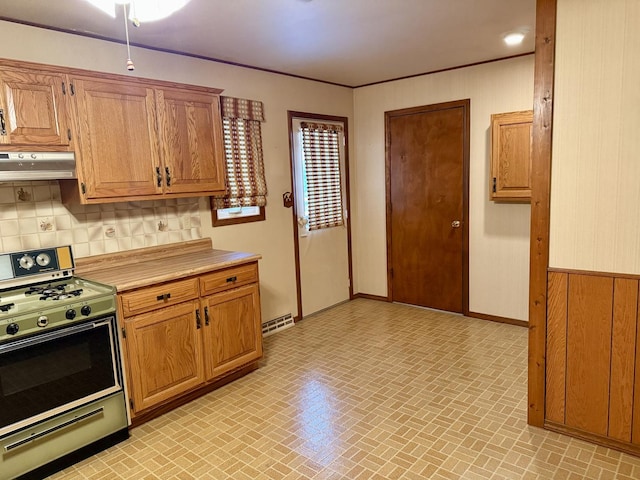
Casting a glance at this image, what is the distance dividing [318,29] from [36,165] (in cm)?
194

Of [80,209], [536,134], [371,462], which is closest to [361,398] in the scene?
[371,462]

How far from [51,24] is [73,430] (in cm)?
236

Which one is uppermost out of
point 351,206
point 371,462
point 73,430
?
point 351,206

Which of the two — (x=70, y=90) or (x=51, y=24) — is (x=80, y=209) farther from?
(x=51, y=24)

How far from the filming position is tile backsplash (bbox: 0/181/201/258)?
2607 millimetres

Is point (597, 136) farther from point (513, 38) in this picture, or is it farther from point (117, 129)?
point (117, 129)

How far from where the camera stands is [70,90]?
98.1 inches

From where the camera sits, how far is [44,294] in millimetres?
2381

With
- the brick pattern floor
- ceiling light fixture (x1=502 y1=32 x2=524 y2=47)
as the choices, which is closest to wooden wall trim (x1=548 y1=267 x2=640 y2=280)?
the brick pattern floor

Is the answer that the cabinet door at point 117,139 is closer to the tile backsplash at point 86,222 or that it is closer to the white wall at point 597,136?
the tile backsplash at point 86,222

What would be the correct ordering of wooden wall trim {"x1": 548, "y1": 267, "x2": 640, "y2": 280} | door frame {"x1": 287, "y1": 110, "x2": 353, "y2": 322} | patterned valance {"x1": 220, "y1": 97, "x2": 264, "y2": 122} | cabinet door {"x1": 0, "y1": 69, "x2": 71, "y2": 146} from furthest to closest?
1. door frame {"x1": 287, "y1": 110, "x2": 353, "y2": 322}
2. patterned valance {"x1": 220, "y1": 97, "x2": 264, "y2": 122}
3. cabinet door {"x1": 0, "y1": 69, "x2": 71, "y2": 146}
4. wooden wall trim {"x1": 548, "y1": 267, "x2": 640, "y2": 280}

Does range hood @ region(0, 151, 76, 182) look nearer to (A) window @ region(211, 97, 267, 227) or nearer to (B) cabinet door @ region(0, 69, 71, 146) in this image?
(B) cabinet door @ region(0, 69, 71, 146)

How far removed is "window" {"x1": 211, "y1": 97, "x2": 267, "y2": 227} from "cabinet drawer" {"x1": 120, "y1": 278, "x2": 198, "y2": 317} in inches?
37.1

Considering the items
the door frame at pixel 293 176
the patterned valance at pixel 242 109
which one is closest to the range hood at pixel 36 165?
the patterned valance at pixel 242 109
